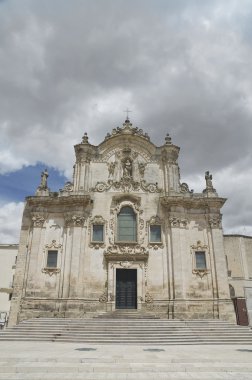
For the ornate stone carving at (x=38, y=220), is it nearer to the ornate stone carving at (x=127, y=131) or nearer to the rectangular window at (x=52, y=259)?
the rectangular window at (x=52, y=259)

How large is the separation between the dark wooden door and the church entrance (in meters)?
7.86

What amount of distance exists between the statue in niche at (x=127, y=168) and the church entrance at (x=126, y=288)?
23.6 feet

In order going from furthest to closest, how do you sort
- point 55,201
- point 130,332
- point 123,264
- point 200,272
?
Result: point 55,201 → point 200,272 → point 123,264 → point 130,332

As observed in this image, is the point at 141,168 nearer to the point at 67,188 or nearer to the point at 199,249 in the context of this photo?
the point at 67,188

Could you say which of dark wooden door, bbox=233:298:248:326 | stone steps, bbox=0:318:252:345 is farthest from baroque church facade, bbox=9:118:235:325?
dark wooden door, bbox=233:298:248:326

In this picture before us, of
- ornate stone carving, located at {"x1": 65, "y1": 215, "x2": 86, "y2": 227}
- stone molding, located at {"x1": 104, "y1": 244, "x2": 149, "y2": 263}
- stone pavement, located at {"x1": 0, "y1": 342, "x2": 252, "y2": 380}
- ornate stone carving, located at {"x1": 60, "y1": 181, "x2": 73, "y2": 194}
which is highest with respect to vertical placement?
ornate stone carving, located at {"x1": 60, "y1": 181, "x2": 73, "y2": 194}

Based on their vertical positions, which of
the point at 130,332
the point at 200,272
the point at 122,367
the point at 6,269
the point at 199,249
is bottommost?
the point at 122,367

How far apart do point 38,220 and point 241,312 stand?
16.1 metres

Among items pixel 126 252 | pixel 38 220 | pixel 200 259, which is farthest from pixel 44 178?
pixel 200 259

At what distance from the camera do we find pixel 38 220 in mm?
23000

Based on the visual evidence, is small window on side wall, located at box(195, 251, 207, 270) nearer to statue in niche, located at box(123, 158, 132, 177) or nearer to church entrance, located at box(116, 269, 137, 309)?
church entrance, located at box(116, 269, 137, 309)

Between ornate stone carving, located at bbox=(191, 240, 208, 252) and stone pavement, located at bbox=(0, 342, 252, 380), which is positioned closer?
stone pavement, located at bbox=(0, 342, 252, 380)

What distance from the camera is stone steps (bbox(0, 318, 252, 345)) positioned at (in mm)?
15430

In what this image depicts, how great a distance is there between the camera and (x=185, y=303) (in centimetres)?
2081
